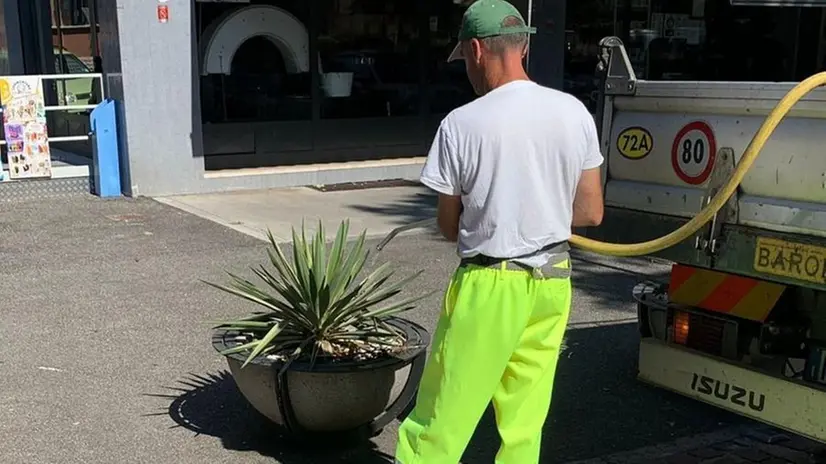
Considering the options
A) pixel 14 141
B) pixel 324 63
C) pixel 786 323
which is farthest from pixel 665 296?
pixel 324 63

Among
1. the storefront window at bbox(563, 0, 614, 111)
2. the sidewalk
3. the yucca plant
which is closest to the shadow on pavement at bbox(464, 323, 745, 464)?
the yucca plant

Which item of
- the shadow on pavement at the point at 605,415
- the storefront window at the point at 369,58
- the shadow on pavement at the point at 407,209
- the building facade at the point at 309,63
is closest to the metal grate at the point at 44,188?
the building facade at the point at 309,63

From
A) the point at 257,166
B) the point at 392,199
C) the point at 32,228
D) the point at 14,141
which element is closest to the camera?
the point at 32,228

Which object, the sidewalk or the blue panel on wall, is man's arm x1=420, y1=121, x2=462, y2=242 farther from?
the blue panel on wall

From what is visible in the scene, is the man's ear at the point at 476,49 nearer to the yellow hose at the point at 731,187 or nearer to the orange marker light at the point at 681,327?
the yellow hose at the point at 731,187

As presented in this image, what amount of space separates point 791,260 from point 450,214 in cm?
125

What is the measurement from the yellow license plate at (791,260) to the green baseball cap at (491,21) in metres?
1.23

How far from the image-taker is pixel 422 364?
13.3 feet

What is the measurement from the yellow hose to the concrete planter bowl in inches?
40.9

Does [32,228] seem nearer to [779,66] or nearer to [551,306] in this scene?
[551,306]

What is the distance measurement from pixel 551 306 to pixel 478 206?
1.41ft

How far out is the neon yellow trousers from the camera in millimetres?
2957

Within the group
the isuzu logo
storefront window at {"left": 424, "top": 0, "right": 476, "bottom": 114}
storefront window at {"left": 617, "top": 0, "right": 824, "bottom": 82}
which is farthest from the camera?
storefront window at {"left": 617, "top": 0, "right": 824, "bottom": 82}

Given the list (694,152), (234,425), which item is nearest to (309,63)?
(234,425)
